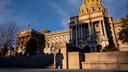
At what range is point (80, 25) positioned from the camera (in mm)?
69688

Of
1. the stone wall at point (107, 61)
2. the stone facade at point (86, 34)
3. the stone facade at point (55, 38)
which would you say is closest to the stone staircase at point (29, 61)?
the stone wall at point (107, 61)

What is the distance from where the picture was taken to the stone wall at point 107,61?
16.5 m

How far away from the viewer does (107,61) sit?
1723cm

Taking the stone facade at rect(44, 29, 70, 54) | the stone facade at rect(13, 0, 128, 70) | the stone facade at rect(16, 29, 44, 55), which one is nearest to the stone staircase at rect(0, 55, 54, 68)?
the stone facade at rect(13, 0, 128, 70)

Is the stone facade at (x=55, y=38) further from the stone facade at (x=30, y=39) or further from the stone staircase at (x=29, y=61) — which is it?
the stone staircase at (x=29, y=61)

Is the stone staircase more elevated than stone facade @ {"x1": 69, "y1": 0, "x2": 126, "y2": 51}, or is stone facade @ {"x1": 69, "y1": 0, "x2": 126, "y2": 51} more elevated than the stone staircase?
stone facade @ {"x1": 69, "y1": 0, "x2": 126, "y2": 51}

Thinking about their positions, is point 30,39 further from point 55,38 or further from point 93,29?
point 93,29

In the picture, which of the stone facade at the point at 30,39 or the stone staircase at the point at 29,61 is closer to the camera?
the stone staircase at the point at 29,61

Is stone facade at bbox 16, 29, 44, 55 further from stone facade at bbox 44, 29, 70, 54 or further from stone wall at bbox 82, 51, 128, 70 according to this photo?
stone wall at bbox 82, 51, 128, 70

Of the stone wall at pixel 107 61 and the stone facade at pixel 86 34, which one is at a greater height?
the stone facade at pixel 86 34

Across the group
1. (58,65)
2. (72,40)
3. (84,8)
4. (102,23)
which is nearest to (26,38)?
(72,40)

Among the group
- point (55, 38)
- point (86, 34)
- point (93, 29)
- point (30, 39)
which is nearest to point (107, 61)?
point (93, 29)

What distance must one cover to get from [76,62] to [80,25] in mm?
52267

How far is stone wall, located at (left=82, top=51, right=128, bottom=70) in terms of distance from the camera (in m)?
16.5
